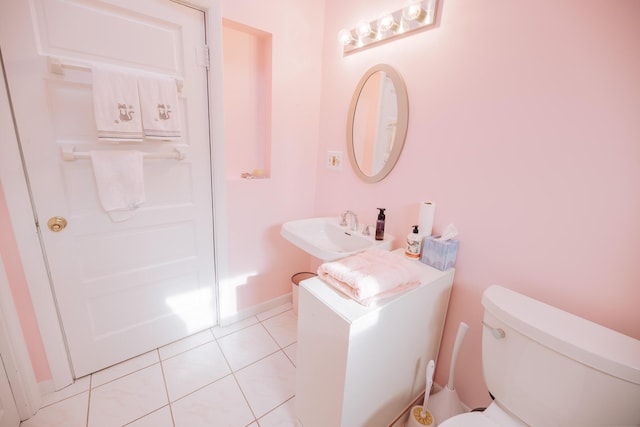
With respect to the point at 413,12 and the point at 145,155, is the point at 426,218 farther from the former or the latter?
the point at 145,155

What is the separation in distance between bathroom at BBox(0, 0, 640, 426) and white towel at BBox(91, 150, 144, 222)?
0.31 metres

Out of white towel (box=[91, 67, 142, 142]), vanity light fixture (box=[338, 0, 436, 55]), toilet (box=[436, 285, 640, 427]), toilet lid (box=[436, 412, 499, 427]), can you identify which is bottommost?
toilet lid (box=[436, 412, 499, 427])

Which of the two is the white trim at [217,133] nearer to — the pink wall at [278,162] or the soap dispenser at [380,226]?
the pink wall at [278,162]

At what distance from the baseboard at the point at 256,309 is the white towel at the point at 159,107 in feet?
4.42

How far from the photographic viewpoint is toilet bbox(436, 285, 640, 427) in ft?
2.45

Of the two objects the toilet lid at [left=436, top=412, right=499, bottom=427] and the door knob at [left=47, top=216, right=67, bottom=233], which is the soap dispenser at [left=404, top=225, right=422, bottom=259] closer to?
the toilet lid at [left=436, top=412, right=499, bottom=427]

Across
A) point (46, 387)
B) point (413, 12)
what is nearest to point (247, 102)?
point (413, 12)

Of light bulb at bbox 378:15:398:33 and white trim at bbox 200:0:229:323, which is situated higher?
light bulb at bbox 378:15:398:33

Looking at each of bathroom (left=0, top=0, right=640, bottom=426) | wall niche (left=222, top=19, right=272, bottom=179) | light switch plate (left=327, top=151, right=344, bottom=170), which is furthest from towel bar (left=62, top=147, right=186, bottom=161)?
light switch plate (left=327, top=151, right=344, bottom=170)

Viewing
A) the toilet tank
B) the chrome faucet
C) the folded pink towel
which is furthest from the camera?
the chrome faucet

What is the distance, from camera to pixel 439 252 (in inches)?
50.7

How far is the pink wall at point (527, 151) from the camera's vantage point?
0.87 m

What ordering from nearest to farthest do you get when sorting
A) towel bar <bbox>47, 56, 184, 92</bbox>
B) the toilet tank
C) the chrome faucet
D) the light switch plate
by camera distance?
the toilet tank → towel bar <bbox>47, 56, 184, 92</bbox> → the chrome faucet → the light switch plate

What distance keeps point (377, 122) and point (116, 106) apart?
1375 millimetres
